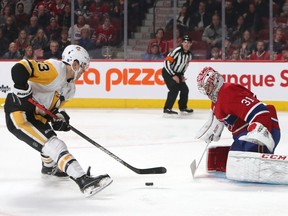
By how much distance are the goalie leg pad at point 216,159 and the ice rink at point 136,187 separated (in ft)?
0.32

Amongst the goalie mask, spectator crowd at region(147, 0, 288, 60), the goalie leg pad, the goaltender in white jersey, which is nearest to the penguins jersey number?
the goaltender in white jersey

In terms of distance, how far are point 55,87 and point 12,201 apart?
2.72ft

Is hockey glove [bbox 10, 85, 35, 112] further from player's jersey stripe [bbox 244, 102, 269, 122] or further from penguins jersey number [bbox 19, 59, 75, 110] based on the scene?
player's jersey stripe [bbox 244, 102, 269, 122]

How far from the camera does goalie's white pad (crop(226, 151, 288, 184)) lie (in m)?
4.83

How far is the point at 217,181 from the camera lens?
16.6ft

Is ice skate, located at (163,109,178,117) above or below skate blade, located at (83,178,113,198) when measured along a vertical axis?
below

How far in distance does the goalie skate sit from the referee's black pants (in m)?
5.46

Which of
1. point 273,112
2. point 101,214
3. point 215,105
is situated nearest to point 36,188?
point 101,214

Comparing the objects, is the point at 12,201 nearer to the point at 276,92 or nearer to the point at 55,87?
the point at 55,87

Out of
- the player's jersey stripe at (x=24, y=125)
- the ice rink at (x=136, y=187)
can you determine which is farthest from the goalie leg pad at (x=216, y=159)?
the player's jersey stripe at (x=24, y=125)

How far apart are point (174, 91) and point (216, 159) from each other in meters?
4.61

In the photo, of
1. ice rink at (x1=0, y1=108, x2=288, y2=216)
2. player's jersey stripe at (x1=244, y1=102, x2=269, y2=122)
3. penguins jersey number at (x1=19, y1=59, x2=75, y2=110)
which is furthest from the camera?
player's jersey stripe at (x1=244, y1=102, x2=269, y2=122)

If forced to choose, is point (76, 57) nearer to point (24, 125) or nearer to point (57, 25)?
point (24, 125)

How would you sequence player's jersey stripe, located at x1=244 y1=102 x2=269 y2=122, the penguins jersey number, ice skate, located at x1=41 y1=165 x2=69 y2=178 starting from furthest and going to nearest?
ice skate, located at x1=41 y1=165 x2=69 y2=178 → player's jersey stripe, located at x1=244 y1=102 x2=269 y2=122 → the penguins jersey number
